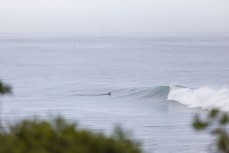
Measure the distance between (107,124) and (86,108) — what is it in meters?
7.29

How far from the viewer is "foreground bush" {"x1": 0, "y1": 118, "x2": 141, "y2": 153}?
6.23 meters

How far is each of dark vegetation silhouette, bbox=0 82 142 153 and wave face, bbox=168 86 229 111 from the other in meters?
31.3

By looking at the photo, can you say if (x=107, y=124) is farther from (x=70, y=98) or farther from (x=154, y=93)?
(x=154, y=93)

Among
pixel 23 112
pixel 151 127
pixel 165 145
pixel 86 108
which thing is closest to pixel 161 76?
pixel 86 108

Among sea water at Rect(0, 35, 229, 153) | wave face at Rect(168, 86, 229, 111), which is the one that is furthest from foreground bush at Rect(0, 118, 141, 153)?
wave face at Rect(168, 86, 229, 111)

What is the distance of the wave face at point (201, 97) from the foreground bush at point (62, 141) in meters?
31.3

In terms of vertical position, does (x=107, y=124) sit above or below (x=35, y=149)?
above

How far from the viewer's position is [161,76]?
58594 millimetres

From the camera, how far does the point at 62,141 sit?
6.54 metres

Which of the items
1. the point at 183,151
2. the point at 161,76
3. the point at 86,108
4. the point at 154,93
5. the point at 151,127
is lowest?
the point at 183,151

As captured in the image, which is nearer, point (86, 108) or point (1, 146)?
point (1, 146)

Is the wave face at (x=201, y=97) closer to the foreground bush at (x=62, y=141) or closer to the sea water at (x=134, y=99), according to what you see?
the sea water at (x=134, y=99)

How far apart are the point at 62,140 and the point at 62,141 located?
0.02m

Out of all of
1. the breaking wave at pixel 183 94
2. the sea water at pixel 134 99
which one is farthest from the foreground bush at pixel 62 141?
the breaking wave at pixel 183 94
